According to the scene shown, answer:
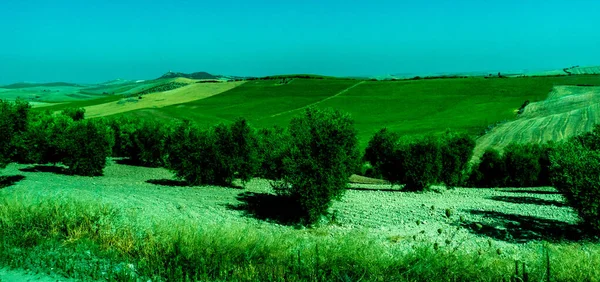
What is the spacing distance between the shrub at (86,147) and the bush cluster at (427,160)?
22145 mm

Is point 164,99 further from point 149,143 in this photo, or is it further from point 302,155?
point 302,155

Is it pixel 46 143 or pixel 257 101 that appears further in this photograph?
pixel 257 101

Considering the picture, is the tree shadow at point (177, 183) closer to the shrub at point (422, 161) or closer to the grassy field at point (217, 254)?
the shrub at point (422, 161)

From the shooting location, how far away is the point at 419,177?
31844 millimetres

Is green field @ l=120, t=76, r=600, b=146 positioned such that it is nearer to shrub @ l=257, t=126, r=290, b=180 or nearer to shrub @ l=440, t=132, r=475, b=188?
shrub @ l=440, t=132, r=475, b=188

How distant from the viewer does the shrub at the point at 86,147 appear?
2962cm

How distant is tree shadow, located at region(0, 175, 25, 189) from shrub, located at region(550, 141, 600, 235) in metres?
27.3

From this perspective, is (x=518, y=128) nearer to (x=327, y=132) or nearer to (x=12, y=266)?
(x=327, y=132)

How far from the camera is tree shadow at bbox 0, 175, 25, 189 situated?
891 inches

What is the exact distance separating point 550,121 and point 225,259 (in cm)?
7046

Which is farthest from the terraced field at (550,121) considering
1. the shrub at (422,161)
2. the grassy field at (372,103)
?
the shrub at (422,161)

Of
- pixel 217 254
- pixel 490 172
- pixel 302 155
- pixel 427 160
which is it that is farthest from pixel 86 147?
pixel 490 172

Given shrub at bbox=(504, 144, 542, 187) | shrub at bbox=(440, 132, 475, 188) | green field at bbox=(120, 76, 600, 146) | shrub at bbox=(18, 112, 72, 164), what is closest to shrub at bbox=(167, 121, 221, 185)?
shrub at bbox=(18, 112, 72, 164)

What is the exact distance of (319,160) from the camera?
1922 cm
